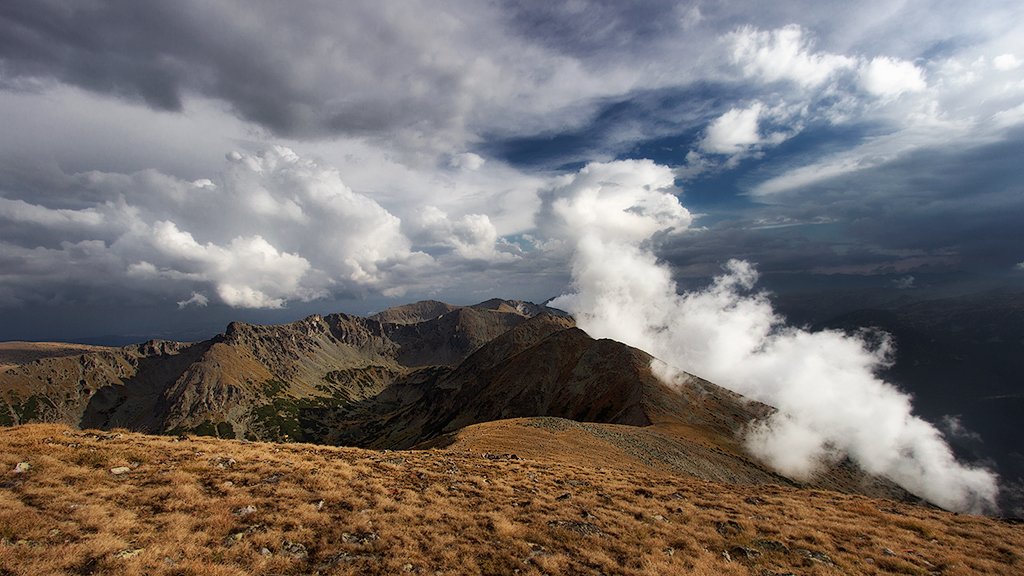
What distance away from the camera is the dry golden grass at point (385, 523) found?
1436cm

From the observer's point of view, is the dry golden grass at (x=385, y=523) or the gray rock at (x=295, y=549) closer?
the dry golden grass at (x=385, y=523)

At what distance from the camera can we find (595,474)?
36094 mm

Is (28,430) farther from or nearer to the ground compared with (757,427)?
farther from the ground

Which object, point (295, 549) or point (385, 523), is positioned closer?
point (295, 549)

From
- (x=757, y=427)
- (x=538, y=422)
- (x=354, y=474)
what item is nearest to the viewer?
(x=354, y=474)

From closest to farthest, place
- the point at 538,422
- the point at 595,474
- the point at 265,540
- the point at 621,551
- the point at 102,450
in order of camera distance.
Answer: the point at 265,540, the point at 621,551, the point at 102,450, the point at 595,474, the point at 538,422

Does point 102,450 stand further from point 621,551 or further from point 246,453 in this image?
point 621,551

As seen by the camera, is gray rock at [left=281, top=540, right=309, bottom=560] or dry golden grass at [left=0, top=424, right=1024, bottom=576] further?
gray rock at [left=281, top=540, right=309, bottom=560]

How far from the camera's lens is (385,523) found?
1883 centimetres

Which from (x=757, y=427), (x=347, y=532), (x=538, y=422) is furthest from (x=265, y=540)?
(x=757, y=427)

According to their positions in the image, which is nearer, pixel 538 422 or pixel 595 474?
pixel 595 474

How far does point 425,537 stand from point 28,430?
2373cm

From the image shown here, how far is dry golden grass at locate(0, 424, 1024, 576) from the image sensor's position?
14.4 m

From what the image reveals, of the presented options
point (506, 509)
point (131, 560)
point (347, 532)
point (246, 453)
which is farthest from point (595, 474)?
point (131, 560)
